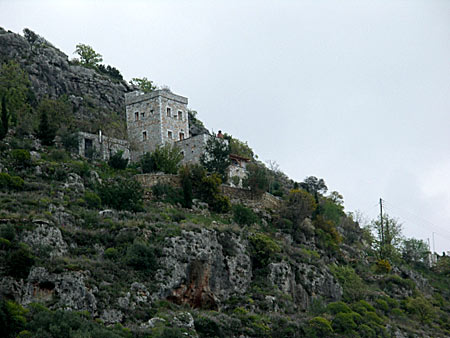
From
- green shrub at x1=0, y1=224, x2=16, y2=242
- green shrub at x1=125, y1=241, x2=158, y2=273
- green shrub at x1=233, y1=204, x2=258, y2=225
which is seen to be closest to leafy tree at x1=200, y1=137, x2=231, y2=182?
green shrub at x1=233, y1=204, x2=258, y2=225

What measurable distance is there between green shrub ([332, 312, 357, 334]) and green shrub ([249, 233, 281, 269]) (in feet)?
23.6

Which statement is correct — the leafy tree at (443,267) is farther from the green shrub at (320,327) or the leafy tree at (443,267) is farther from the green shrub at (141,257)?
the green shrub at (141,257)

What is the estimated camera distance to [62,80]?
9094 cm

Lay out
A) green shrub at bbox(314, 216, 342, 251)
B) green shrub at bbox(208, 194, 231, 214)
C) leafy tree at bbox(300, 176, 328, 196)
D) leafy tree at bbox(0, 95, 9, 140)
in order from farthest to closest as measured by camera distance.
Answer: leafy tree at bbox(300, 176, 328, 196)
green shrub at bbox(314, 216, 342, 251)
green shrub at bbox(208, 194, 231, 214)
leafy tree at bbox(0, 95, 9, 140)

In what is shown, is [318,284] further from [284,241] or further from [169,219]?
[169,219]

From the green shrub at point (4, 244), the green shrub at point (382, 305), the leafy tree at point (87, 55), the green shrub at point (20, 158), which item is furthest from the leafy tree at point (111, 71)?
the green shrub at point (4, 244)

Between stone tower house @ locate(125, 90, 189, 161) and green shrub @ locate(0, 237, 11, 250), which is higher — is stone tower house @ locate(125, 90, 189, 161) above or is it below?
above

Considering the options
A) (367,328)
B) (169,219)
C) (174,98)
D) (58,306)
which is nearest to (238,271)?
(169,219)

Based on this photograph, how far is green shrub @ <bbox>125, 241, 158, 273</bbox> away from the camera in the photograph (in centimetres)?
4812

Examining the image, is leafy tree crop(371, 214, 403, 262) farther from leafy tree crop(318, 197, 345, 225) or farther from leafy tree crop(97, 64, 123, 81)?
leafy tree crop(97, 64, 123, 81)

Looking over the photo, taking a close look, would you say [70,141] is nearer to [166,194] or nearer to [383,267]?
[166,194]

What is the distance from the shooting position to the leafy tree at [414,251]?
9250 cm

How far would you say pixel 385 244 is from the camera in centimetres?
8656

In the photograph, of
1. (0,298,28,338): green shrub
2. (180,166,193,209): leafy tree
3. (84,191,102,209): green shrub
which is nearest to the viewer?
(0,298,28,338): green shrub
